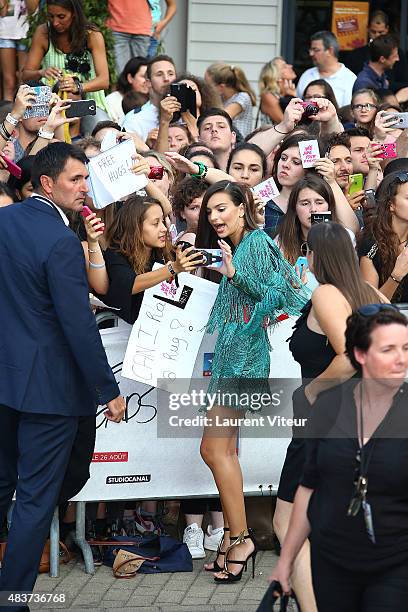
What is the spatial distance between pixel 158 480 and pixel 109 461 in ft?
1.04

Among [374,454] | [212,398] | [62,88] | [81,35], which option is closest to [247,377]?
[212,398]

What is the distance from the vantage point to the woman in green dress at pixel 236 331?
21.2ft

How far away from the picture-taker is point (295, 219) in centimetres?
734

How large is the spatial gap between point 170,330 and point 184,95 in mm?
3128

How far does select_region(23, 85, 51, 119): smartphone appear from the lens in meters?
7.70

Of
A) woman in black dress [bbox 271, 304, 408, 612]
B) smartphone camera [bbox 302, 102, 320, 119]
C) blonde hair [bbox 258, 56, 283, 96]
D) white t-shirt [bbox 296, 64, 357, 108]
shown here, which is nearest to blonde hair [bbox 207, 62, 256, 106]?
blonde hair [bbox 258, 56, 283, 96]

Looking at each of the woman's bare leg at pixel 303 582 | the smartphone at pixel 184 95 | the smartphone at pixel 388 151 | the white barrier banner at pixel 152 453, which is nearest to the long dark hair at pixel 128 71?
the smartphone at pixel 184 95

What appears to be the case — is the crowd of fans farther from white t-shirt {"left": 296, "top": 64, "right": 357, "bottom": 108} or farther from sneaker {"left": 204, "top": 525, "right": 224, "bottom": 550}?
white t-shirt {"left": 296, "top": 64, "right": 357, "bottom": 108}

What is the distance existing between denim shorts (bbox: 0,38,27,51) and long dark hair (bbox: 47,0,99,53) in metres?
1.74

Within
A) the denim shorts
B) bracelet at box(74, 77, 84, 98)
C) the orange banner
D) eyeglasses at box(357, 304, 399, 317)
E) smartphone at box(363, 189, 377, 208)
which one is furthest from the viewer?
the orange banner

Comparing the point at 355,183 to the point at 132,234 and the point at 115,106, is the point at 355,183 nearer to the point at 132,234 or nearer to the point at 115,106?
the point at 132,234

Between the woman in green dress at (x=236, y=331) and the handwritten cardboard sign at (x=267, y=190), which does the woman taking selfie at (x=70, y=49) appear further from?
the woman in green dress at (x=236, y=331)

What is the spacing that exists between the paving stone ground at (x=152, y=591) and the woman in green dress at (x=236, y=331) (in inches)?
4.5

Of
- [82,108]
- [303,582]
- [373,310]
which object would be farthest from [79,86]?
[373,310]
